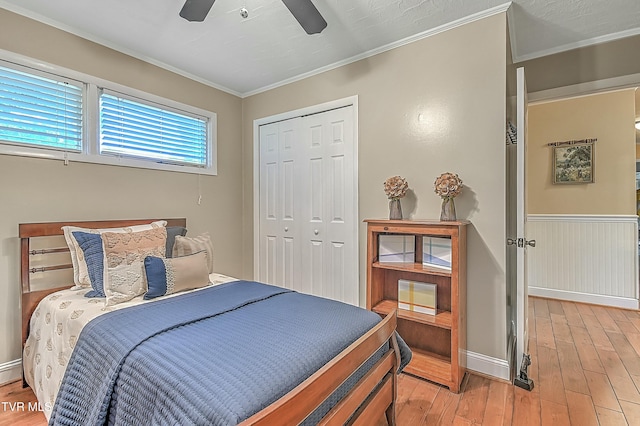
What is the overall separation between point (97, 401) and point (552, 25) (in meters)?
3.54

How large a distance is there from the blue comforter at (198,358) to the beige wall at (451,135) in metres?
0.94

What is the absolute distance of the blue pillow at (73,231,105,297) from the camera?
2.00 meters

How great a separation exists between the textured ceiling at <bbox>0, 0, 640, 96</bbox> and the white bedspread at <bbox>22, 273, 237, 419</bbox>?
1953 mm

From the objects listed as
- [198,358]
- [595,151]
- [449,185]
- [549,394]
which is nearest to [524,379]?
[549,394]

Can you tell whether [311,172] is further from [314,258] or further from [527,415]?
[527,415]

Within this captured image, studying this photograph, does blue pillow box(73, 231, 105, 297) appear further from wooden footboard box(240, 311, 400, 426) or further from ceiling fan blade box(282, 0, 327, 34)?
ceiling fan blade box(282, 0, 327, 34)

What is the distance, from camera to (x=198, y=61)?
114 inches

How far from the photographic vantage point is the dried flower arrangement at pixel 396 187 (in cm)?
241

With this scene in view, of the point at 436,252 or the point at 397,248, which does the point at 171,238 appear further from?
the point at 436,252

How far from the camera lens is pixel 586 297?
3791mm

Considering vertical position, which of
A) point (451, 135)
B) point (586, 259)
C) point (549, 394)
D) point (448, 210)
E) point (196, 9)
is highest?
point (196, 9)

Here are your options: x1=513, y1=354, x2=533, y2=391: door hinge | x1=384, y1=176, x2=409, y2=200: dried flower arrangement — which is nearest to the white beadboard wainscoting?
x1=513, y1=354, x2=533, y2=391: door hinge

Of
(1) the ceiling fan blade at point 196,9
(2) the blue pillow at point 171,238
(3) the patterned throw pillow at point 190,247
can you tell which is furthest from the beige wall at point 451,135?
(2) the blue pillow at point 171,238

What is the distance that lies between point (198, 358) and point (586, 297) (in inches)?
181
